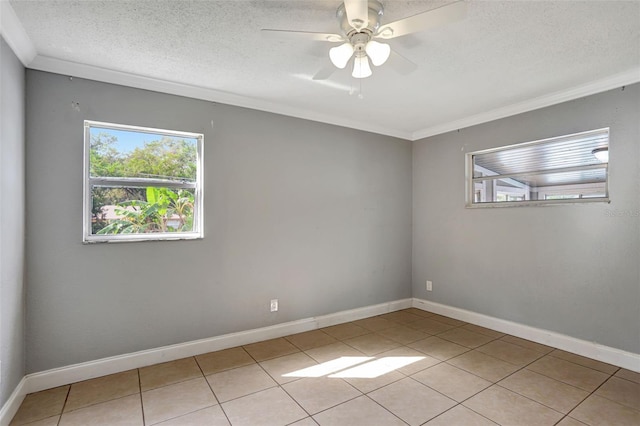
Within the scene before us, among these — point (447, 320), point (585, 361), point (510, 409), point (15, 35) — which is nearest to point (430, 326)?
point (447, 320)

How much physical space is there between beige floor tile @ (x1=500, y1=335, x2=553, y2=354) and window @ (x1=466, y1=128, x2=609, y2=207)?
144 cm

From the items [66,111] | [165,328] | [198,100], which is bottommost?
[165,328]

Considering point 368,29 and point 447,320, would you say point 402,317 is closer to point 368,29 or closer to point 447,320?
point 447,320

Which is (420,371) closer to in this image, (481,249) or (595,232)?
(481,249)

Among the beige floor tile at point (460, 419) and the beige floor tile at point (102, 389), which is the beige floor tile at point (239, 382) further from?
the beige floor tile at point (460, 419)

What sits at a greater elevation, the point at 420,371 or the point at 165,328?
the point at 165,328

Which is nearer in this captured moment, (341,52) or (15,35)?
(341,52)

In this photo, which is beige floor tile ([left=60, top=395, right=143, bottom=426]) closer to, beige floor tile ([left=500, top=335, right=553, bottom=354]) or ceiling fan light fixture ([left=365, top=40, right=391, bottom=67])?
ceiling fan light fixture ([left=365, top=40, right=391, bottom=67])

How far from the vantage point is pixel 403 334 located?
11.8 ft

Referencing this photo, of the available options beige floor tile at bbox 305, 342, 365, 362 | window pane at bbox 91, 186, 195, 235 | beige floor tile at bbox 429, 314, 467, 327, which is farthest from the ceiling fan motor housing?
beige floor tile at bbox 429, 314, 467, 327

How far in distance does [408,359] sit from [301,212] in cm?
184

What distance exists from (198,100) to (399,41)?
1909mm

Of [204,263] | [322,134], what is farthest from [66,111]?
[322,134]

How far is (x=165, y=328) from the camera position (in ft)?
9.46
